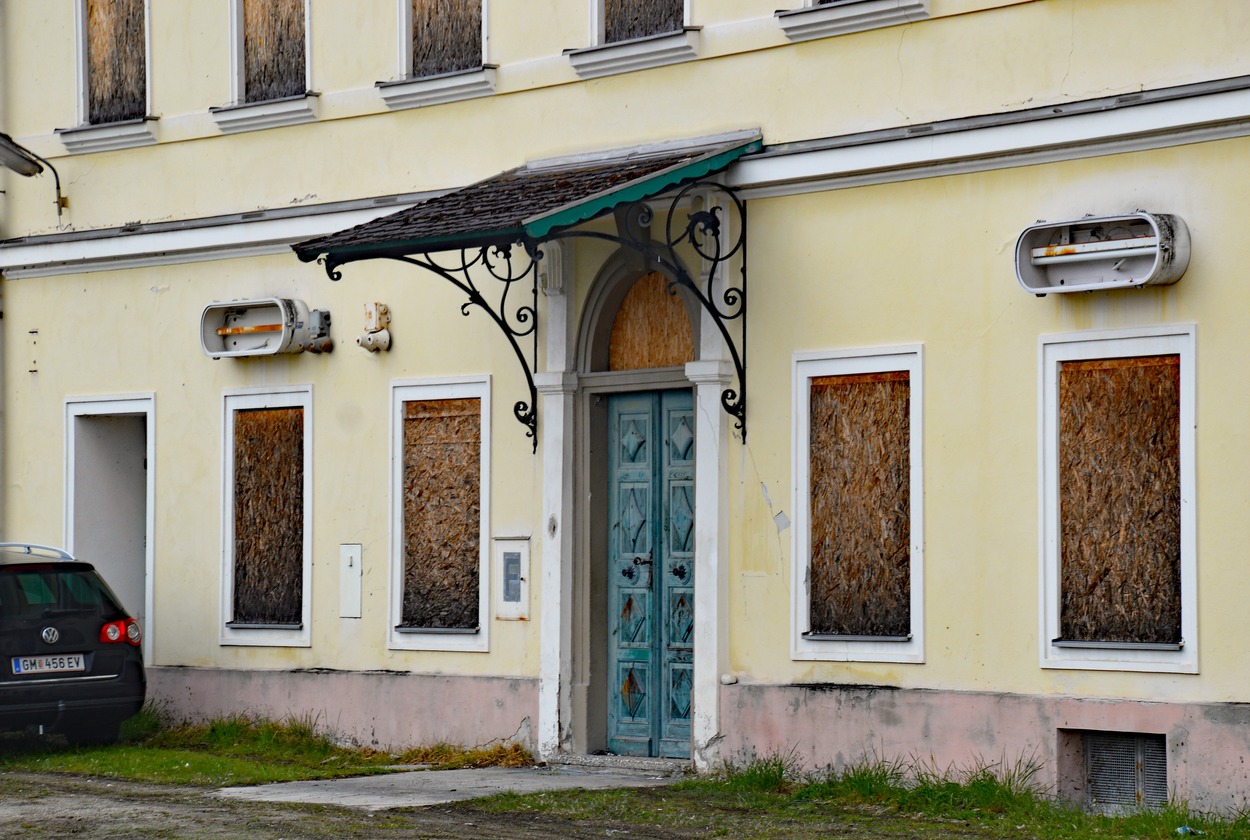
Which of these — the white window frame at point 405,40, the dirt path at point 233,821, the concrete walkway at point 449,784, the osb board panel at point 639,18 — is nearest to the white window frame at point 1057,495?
the dirt path at point 233,821

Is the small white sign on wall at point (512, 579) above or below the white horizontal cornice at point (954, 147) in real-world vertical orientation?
below

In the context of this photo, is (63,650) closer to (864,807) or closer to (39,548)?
(39,548)

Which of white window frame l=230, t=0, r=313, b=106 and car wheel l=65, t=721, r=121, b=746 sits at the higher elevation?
white window frame l=230, t=0, r=313, b=106

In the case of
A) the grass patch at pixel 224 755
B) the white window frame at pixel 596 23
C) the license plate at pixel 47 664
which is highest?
the white window frame at pixel 596 23

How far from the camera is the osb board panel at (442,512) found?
14312 millimetres

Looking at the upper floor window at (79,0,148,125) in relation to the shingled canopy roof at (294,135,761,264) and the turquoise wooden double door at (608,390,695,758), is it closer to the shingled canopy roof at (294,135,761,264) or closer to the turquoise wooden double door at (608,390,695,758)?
the shingled canopy roof at (294,135,761,264)

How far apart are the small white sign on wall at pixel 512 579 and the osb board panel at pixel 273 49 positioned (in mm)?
4042

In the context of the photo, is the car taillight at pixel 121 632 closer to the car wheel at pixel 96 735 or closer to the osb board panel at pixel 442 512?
the car wheel at pixel 96 735

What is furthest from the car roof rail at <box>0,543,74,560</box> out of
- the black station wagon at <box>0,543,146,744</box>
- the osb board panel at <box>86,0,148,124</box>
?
the osb board panel at <box>86,0,148,124</box>

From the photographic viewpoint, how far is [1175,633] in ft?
35.7

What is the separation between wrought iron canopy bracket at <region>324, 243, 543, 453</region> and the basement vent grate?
179 inches

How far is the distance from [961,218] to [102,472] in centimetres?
820

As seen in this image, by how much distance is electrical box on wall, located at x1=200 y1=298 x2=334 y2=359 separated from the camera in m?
15.2

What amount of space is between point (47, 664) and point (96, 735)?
1272mm
